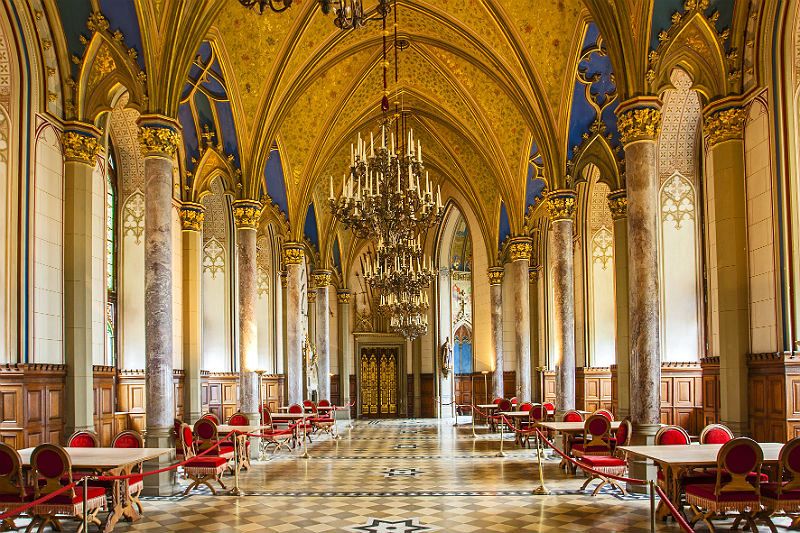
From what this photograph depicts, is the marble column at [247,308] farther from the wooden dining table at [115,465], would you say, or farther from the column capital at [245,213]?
the wooden dining table at [115,465]

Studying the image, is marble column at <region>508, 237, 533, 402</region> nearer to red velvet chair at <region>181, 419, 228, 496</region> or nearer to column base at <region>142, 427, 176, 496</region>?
red velvet chair at <region>181, 419, 228, 496</region>

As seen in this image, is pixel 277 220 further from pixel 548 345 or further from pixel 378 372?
pixel 378 372

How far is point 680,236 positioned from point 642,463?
6.81 metres

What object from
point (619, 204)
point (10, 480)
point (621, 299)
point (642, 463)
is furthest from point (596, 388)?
point (10, 480)

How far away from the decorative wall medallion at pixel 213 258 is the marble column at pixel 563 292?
9241 mm

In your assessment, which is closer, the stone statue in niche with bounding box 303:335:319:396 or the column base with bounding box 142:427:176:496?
the column base with bounding box 142:427:176:496

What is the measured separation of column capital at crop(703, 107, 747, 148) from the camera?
453 inches

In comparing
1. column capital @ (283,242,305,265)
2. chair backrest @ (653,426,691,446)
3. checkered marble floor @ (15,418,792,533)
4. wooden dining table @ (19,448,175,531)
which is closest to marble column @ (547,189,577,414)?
checkered marble floor @ (15,418,792,533)

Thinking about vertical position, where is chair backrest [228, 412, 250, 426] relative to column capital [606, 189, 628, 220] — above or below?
below

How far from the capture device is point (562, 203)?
16.8 metres

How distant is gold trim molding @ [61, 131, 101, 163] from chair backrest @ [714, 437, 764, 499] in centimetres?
1041

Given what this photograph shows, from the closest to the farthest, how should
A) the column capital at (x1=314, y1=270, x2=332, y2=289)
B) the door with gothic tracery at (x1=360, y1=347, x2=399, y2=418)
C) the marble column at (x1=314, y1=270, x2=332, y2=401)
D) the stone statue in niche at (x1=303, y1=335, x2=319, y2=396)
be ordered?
the marble column at (x1=314, y1=270, x2=332, y2=401), the column capital at (x1=314, y1=270, x2=332, y2=289), the stone statue in niche at (x1=303, y1=335, x2=319, y2=396), the door with gothic tracery at (x1=360, y1=347, x2=399, y2=418)

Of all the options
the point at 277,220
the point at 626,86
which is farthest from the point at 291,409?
the point at 626,86

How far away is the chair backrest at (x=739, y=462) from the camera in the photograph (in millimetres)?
7203
